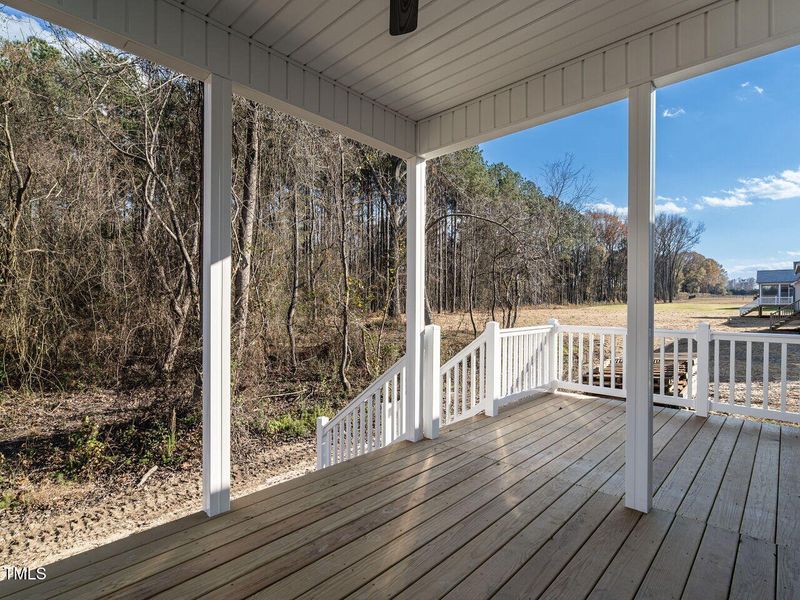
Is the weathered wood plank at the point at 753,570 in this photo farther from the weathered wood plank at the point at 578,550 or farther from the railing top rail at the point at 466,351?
the railing top rail at the point at 466,351

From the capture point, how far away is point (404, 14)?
1291mm

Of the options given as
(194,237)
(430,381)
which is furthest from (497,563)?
(194,237)

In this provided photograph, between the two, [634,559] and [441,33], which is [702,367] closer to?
[634,559]

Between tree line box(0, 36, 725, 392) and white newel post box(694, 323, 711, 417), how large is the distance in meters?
0.81

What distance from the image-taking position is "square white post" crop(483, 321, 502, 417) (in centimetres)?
416

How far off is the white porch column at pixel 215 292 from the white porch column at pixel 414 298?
62.0 inches

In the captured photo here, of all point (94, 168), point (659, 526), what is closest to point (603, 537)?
point (659, 526)

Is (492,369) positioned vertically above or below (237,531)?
above

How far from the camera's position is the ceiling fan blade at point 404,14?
127 centimetres

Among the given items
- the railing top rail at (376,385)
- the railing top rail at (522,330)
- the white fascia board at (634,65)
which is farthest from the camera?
the railing top rail at (522,330)

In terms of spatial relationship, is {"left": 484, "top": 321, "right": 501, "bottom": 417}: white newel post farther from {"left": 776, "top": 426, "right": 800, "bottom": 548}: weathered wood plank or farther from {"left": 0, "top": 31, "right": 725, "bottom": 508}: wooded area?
{"left": 0, "top": 31, "right": 725, "bottom": 508}: wooded area

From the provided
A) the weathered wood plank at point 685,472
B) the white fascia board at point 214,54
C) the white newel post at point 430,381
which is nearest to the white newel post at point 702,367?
the weathered wood plank at point 685,472

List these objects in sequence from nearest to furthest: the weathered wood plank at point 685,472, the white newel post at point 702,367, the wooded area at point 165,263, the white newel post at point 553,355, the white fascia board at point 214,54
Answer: the white fascia board at point 214,54
the weathered wood plank at point 685,472
the wooded area at point 165,263
the white newel post at point 702,367
the white newel post at point 553,355

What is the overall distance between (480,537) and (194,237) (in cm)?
449
